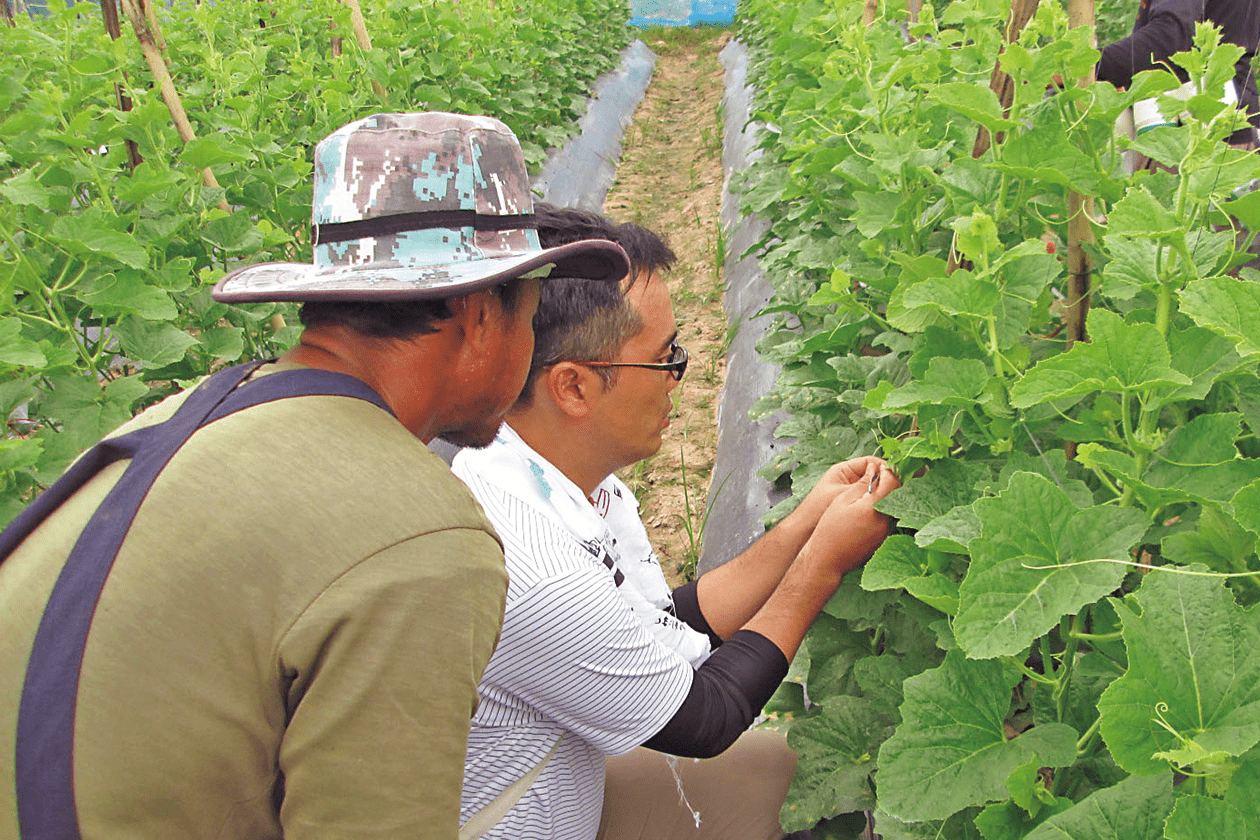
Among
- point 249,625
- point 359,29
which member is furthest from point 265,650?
point 359,29

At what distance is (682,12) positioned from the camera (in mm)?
15680

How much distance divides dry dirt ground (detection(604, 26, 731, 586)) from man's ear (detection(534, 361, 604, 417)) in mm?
596

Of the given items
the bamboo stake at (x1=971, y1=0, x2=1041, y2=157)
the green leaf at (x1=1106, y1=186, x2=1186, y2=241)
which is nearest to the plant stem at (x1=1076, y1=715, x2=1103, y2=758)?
the green leaf at (x1=1106, y1=186, x2=1186, y2=241)

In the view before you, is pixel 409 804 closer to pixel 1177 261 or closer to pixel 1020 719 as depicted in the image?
pixel 1020 719

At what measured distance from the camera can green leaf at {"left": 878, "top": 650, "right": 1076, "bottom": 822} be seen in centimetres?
117

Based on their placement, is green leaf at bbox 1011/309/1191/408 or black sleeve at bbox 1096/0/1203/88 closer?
green leaf at bbox 1011/309/1191/408

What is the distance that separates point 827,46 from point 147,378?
117 inches

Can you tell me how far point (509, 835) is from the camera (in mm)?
A: 1595

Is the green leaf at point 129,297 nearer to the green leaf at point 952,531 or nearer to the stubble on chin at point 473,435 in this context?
the stubble on chin at point 473,435

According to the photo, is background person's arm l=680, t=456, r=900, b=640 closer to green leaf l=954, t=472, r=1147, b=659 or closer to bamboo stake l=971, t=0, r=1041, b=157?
green leaf l=954, t=472, r=1147, b=659

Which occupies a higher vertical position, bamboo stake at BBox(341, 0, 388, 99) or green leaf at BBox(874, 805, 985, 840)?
bamboo stake at BBox(341, 0, 388, 99)

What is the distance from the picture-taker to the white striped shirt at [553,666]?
1.48 metres

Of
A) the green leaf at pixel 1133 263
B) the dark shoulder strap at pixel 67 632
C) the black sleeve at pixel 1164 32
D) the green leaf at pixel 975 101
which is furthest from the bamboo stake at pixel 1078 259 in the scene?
the black sleeve at pixel 1164 32

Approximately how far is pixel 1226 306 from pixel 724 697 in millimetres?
1064
